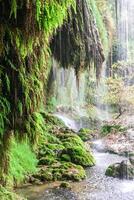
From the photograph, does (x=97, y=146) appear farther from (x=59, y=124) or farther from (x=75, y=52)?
(x=75, y=52)

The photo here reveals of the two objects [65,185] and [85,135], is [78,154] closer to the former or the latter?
[65,185]

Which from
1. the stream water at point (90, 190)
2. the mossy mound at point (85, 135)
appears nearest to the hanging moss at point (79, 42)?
the stream water at point (90, 190)

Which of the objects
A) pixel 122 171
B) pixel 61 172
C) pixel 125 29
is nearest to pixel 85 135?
pixel 122 171

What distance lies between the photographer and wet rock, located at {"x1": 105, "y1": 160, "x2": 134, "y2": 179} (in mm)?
11164

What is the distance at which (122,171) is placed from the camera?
1127 centimetres

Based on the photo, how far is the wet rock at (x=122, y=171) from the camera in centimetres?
1116

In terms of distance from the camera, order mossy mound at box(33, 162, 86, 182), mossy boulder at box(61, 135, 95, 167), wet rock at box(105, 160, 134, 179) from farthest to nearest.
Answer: mossy boulder at box(61, 135, 95, 167) < wet rock at box(105, 160, 134, 179) < mossy mound at box(33, 162, 86, 182)

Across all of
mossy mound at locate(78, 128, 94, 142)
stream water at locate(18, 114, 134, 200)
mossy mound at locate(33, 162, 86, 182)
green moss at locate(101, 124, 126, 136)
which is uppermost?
green moss at locate(101, 124, 126, 136)

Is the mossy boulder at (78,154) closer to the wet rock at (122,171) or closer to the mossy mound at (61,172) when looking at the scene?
the mossy mound at (61,172)

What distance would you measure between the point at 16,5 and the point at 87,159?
9.93m

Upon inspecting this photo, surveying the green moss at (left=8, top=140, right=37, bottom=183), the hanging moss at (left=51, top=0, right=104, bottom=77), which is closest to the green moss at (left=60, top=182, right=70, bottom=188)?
the green moss at (left=8, top=140, right=37, bottom=183)

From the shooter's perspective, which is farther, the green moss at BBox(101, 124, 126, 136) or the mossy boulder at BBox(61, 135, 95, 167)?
the green moss at BBox(101, 124, 126, 136)

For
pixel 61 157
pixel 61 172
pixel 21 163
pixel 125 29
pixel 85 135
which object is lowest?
pixel 61 172

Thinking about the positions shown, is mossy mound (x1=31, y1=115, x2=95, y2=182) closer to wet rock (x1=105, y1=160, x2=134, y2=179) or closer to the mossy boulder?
the mossy boulder
